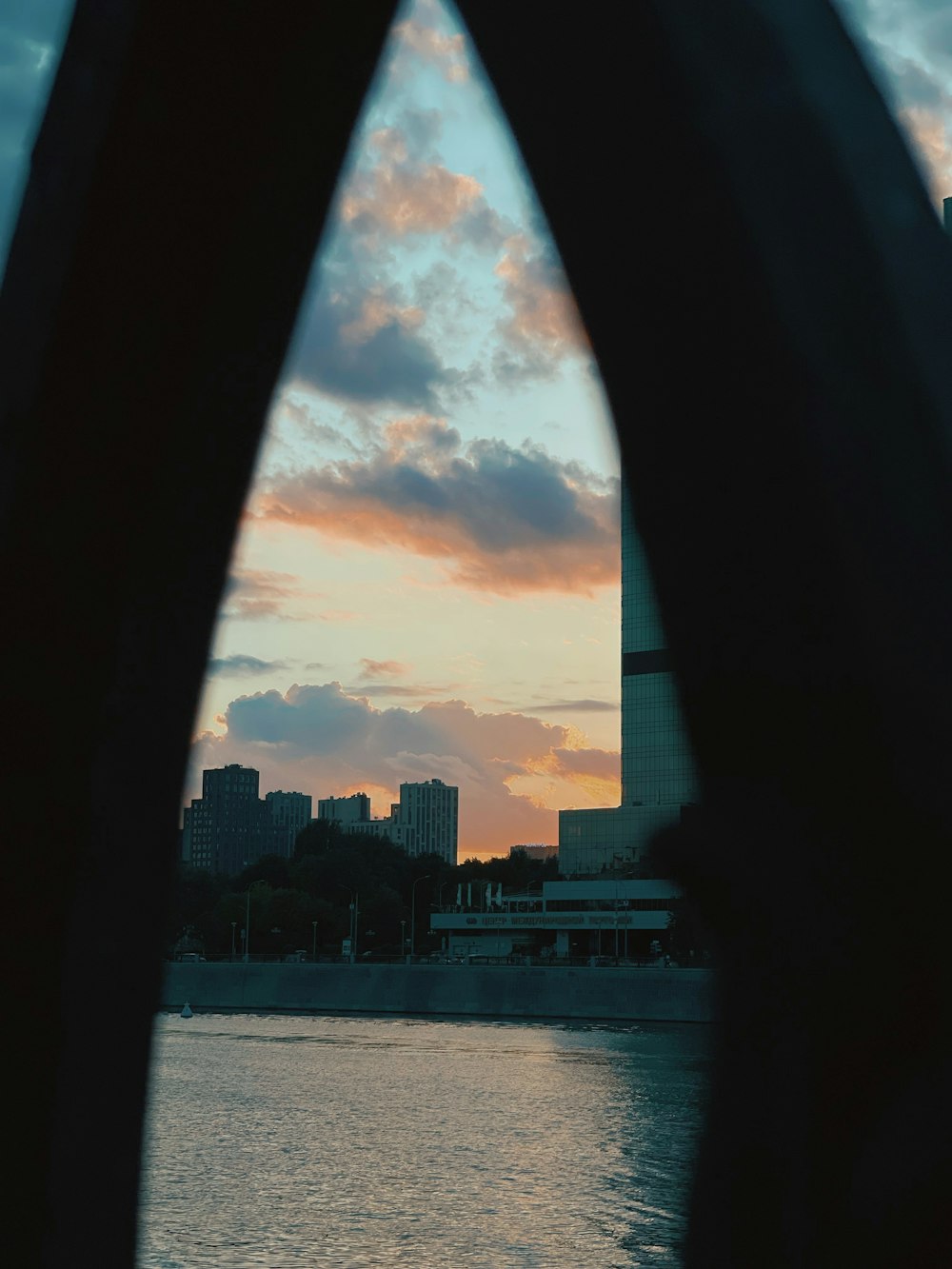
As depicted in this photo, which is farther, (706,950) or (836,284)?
(706,950)

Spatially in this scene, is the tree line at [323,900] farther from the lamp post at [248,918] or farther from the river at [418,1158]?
the river at [418,1158]

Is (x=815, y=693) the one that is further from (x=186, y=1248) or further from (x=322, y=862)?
(x=322, y=862)

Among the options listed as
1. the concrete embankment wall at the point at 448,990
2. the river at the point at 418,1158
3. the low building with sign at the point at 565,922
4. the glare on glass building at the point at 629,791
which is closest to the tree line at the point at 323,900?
the low building with sign at the point at 565,922

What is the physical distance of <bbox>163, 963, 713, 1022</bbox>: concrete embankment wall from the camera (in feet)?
160

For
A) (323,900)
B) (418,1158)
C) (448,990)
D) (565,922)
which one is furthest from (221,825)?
(418,1158)

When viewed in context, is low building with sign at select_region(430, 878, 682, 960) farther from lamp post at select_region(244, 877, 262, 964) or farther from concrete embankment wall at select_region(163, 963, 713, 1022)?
concrete embankment wall at select_region(163, 963, 713, 1022)

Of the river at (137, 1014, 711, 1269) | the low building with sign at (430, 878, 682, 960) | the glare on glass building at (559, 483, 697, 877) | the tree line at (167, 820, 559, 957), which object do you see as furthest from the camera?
the tree line at (167, 820, 559, 957)

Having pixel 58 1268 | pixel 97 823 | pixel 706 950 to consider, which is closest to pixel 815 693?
pixel 706 950

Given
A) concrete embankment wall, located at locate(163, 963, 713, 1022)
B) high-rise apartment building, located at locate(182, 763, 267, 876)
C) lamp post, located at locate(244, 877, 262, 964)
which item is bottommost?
concrete embankment wall, located at locate(163, 963, 713, 1022)

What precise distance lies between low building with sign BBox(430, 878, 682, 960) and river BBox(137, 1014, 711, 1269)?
131ft

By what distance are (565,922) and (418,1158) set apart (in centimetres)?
6107

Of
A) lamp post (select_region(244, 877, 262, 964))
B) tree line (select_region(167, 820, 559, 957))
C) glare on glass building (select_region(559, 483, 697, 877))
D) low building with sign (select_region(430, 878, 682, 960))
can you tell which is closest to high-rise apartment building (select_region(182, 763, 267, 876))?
tree line (select_region(167, 820, 559, 957))

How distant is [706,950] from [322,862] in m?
89.4

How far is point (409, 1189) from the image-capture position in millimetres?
16750
